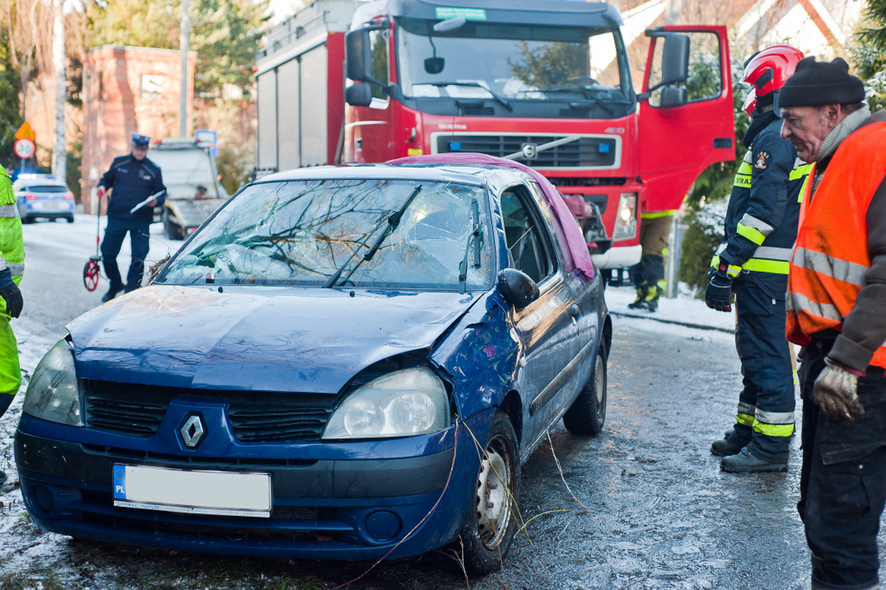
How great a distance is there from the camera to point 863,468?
271 centimetres

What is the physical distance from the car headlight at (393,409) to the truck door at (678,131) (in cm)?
683

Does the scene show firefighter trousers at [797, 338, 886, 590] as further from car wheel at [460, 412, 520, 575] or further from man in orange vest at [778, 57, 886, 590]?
car wheel at [460, 412, 520, 575]

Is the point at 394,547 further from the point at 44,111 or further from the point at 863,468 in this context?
the point at 44,111

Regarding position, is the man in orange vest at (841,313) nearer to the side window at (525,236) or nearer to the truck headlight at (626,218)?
the side window at (525,236)

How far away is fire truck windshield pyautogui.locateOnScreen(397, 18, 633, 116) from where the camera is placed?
9.00m

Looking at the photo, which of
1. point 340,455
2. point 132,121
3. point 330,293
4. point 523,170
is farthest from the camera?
point 132,121

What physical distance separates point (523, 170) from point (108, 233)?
6.38 m

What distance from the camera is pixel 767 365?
4.88m

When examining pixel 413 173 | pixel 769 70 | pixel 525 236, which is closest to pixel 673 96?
pixel 769 70

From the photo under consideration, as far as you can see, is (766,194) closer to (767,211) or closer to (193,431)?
(767,211)

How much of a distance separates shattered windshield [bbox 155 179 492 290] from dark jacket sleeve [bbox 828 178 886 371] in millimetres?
1615

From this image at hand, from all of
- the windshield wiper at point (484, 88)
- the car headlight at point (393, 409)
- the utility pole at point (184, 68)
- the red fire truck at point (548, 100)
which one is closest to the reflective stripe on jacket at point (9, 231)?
the car headlight at point (393, 409)

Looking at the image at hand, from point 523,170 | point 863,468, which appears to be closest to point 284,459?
point 863,468

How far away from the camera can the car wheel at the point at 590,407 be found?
5438 mm
